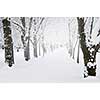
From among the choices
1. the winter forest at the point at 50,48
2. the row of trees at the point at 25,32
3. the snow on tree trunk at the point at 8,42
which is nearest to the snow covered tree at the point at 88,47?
the winter forest at the point at 50,48

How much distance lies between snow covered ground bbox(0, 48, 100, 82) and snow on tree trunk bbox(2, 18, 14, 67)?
6 centimetres

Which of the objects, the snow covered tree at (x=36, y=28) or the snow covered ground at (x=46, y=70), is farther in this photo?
the snow covered tree at (x=36, y=28)

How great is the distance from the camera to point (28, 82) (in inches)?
123

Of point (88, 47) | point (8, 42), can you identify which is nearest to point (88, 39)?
point (88, 47)

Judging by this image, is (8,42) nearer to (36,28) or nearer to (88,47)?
(36,28)

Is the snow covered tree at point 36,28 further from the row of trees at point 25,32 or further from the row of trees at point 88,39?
the row of trees at point 88,39

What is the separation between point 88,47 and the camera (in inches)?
122

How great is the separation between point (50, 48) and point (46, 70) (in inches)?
12.8

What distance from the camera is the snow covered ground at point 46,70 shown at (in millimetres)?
3127

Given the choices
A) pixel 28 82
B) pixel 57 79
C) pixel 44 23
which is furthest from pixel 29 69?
pixel 44 23

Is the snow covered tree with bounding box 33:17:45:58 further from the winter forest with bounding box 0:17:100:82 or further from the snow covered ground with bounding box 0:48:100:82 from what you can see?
the snow covered ground with bounding box 0:48:100:82
